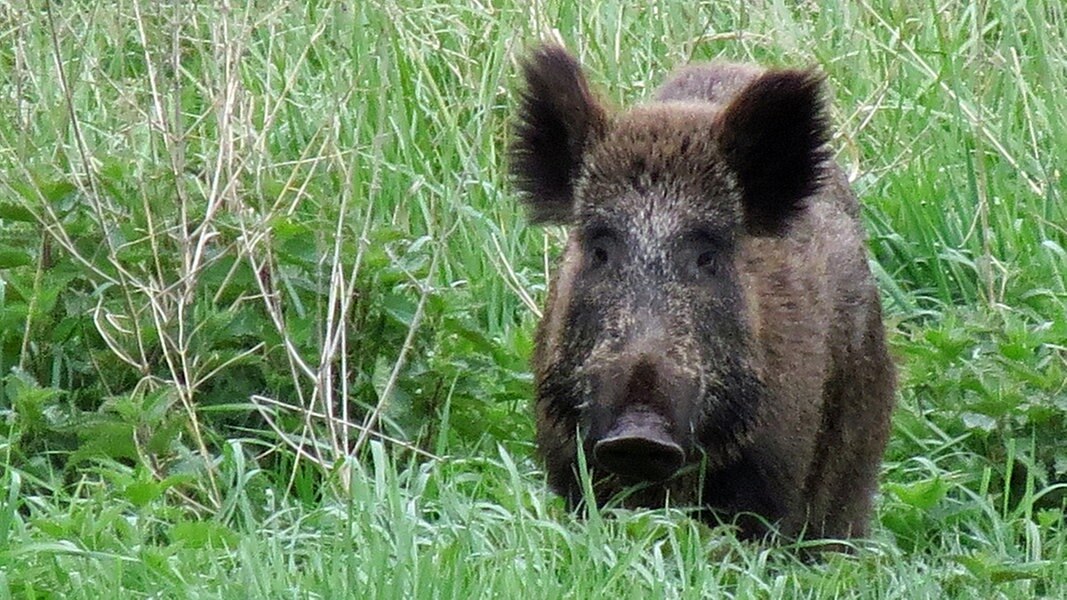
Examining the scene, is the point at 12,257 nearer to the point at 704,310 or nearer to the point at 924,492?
the point at 704,310

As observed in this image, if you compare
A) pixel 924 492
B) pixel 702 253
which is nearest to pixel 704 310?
pixel 702 253

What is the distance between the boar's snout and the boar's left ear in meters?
0.87

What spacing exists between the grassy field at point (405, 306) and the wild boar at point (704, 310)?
0.56ft

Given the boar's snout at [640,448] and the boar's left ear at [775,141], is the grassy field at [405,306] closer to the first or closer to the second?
the boar's snout at [640,448]

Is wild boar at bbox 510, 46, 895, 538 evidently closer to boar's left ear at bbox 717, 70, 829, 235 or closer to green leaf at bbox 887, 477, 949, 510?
boar's left ear at bbox 717, 70, 829, 235

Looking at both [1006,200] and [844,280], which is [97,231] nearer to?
[844,280]

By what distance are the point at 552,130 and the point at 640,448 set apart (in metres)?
1.24

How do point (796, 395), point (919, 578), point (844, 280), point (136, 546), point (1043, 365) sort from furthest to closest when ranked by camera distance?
point (1043, 365) → point (844, 280) → point (796, 395) → point (919, 578) → point (136, 546)

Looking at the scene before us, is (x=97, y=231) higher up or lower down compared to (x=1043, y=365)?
higher up

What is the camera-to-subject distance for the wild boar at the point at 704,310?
15.7ft

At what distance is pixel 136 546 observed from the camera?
13.5ft

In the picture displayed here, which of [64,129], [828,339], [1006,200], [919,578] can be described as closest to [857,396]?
[828,339]

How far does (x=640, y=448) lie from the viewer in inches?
179

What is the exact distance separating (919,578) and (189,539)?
153cm
